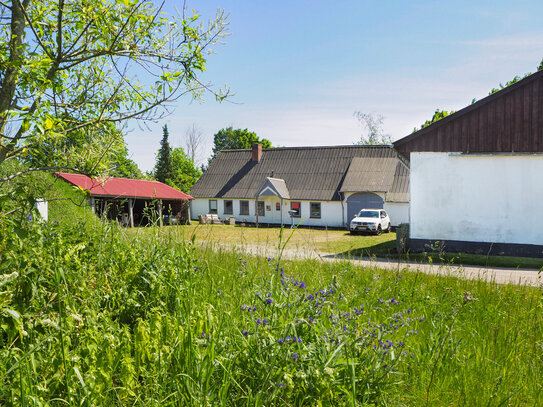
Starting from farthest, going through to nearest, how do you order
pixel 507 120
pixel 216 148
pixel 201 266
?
pixel 216 148 → pixel 507 120 → pixel 201 266

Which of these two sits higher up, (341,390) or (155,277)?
(155,277)

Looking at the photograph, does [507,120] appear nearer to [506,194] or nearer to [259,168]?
[506,194]

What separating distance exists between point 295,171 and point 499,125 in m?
24.5

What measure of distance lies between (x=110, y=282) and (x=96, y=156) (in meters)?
1.45

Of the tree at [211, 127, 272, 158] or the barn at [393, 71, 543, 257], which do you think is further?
the tree at [211, 127, 272, 158]

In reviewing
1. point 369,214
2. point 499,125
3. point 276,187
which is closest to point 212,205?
point 276,187

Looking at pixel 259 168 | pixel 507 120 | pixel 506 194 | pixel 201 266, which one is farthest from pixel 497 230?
pixel 259 168

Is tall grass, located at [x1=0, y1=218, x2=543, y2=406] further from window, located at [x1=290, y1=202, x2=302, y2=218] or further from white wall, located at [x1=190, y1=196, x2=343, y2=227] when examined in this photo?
window, located at [x1=290, y1=202, x2=302, y2=218]

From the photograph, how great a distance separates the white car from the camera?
28.3 metres

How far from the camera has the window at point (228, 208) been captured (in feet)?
132

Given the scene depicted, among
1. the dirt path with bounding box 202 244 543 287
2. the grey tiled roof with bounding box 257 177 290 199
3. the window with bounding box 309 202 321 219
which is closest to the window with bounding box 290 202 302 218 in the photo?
the grey tiled roof with bounding box 257 177 290 199

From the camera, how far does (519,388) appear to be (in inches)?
137

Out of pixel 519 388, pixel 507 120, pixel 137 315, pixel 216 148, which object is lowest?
pixel 519 388

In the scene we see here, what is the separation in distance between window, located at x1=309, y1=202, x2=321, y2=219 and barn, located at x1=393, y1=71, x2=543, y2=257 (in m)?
18.7
